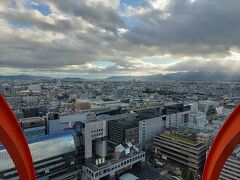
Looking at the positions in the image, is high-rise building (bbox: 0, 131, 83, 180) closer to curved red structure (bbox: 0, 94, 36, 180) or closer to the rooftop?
the rooftop

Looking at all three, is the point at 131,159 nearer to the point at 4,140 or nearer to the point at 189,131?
the point at 189,131

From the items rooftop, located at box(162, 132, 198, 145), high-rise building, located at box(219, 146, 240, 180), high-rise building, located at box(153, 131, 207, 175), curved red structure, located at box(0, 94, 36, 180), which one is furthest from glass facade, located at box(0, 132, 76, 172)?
curved red structure, located at box(0, 94, 36, 180)

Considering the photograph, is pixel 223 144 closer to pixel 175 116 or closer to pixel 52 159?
pixel 52 159

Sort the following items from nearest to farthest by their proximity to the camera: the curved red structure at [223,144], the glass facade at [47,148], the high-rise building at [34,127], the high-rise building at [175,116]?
the curved red structure at [223,144], the glass facade at [47,148], the high-rise building at [34,127], the high-rise building at [175,116]

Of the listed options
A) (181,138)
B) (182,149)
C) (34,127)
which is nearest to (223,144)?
(182,149)

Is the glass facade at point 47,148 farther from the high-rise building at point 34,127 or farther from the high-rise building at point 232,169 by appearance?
the high-rise building at point 232,169

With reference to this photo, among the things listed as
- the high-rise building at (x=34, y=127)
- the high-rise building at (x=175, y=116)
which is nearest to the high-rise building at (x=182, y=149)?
the high-rise building at (x=175, y=116)
